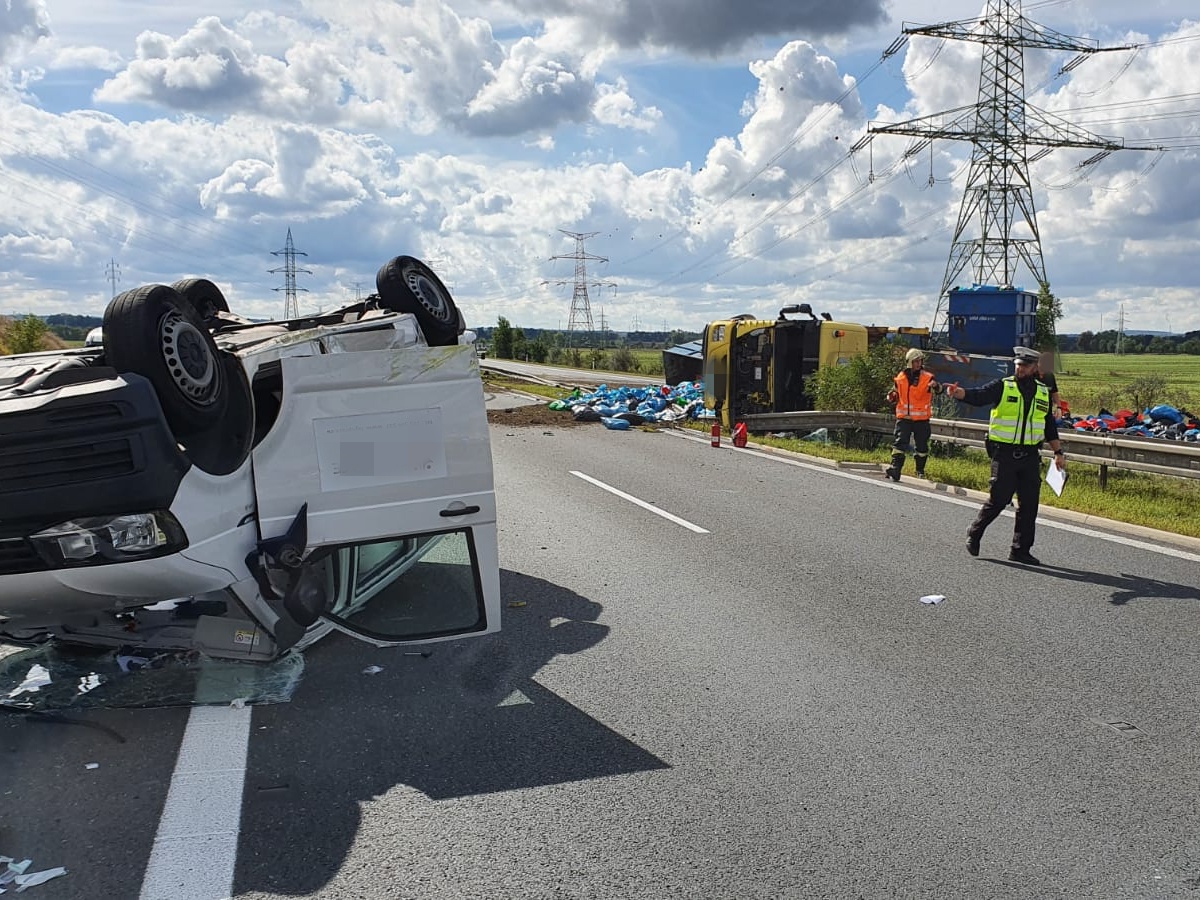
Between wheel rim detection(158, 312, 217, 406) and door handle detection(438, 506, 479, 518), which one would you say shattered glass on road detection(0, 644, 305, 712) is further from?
wheel rim detection(158, 312, 217, 406)

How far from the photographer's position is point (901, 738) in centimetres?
428

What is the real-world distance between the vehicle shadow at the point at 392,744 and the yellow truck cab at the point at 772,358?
13.5 m

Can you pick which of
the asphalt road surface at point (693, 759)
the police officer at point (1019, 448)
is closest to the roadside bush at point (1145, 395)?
the police officer at point (1019, 448)

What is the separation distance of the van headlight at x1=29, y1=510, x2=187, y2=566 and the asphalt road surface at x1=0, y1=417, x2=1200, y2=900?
2.88ft

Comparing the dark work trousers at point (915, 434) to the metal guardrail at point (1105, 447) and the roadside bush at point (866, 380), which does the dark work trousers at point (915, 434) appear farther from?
the roadside bush at point (866, 380)

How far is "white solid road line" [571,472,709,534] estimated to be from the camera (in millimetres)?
9117

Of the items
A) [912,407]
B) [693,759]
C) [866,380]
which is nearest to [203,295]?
[693,759]

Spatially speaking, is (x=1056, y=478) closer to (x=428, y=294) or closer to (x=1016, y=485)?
(x=1016, y=485)

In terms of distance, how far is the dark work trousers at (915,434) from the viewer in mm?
11891

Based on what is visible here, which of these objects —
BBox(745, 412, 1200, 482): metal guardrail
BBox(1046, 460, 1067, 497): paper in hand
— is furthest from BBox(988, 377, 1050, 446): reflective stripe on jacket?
BBox(745, 412, 1200, 482): metal guardrail

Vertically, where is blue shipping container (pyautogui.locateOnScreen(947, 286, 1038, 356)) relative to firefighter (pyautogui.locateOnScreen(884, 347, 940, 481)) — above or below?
above

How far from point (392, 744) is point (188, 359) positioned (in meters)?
1.89

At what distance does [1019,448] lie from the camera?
25.2 ft

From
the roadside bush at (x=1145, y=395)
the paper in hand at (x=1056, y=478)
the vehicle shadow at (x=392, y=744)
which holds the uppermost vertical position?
the paper in hand at (x=1056, y=478)
